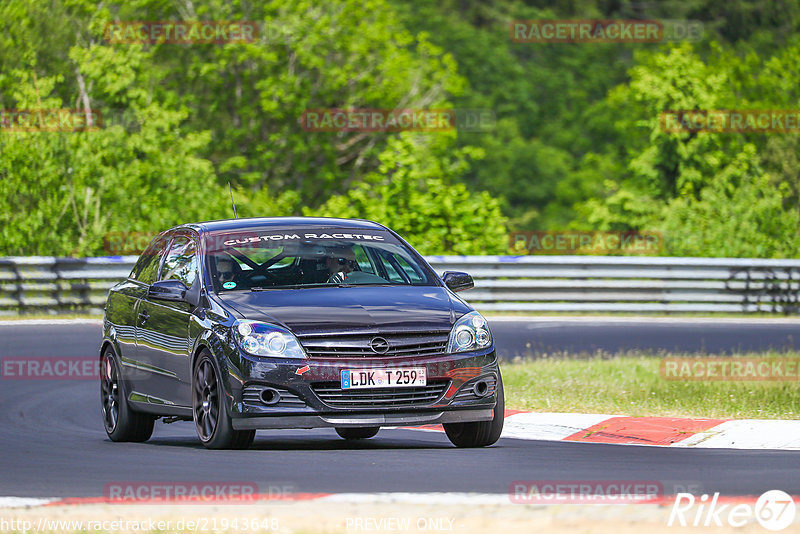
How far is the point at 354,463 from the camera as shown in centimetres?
916

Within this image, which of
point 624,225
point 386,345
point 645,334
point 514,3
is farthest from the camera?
point 514,3

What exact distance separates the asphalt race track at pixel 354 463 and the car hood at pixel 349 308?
813mm

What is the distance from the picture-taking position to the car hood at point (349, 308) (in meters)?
9.34

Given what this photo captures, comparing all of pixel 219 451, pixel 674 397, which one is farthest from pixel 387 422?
pixel 674 397

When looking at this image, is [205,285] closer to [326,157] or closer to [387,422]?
[387,422]

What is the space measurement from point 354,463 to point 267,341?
89 cm

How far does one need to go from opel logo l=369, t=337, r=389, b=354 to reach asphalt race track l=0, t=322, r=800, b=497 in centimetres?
66

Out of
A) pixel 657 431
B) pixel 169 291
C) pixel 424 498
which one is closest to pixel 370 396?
pixel 169 291

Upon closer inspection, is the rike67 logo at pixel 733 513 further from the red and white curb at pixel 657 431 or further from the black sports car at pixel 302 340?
the red and white curb at pixel 657 431

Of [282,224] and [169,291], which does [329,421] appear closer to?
[169,291]

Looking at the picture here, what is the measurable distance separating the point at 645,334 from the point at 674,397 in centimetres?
834

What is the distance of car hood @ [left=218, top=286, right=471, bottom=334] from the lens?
30.6ft

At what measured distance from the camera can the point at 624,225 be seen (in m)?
44.7

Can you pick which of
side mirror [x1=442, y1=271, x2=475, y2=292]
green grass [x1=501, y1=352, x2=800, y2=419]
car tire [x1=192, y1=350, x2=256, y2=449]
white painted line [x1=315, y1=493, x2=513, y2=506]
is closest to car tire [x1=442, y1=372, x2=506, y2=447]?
side mirror [x1=442, y1=271, x2=475, y2=292]
